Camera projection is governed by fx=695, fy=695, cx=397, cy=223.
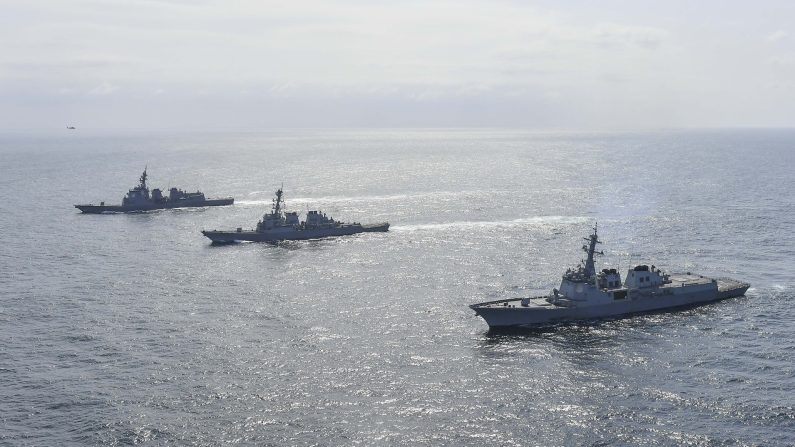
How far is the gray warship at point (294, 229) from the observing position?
156875 millimetres

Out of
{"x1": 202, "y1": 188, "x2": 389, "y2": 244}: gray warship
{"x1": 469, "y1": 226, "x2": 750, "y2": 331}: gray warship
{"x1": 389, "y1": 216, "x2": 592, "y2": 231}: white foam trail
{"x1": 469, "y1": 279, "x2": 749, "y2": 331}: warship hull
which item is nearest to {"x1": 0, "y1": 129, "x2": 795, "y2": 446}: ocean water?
{"x1": 469, "y1": 279, "x2": 749, "y2": 331}: warship hull

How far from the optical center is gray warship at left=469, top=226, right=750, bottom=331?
308 feet

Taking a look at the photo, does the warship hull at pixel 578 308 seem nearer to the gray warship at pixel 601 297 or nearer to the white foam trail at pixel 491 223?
the gray warship at pixel 601 297

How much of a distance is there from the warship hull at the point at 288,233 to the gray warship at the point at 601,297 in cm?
6847

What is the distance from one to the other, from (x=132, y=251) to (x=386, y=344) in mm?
75839

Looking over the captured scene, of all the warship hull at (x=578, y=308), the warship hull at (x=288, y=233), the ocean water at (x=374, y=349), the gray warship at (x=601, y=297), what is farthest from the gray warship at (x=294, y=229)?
the warship hull at (x=578, y=308)

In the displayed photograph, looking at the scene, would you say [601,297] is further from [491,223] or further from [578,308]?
[491,223]

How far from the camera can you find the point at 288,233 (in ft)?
523

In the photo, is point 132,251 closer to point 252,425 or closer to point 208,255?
point 208,255

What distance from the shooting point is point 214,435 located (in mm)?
62594

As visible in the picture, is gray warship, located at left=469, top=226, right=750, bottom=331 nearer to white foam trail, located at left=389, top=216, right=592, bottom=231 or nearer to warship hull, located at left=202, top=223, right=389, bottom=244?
white foam trail, located at left=389, top=216, right=592, bottom=231

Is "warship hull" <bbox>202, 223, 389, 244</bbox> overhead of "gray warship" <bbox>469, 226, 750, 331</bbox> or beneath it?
overhead

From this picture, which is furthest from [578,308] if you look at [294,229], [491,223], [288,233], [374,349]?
[294,229]

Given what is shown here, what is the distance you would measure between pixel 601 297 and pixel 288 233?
81.4 metres
